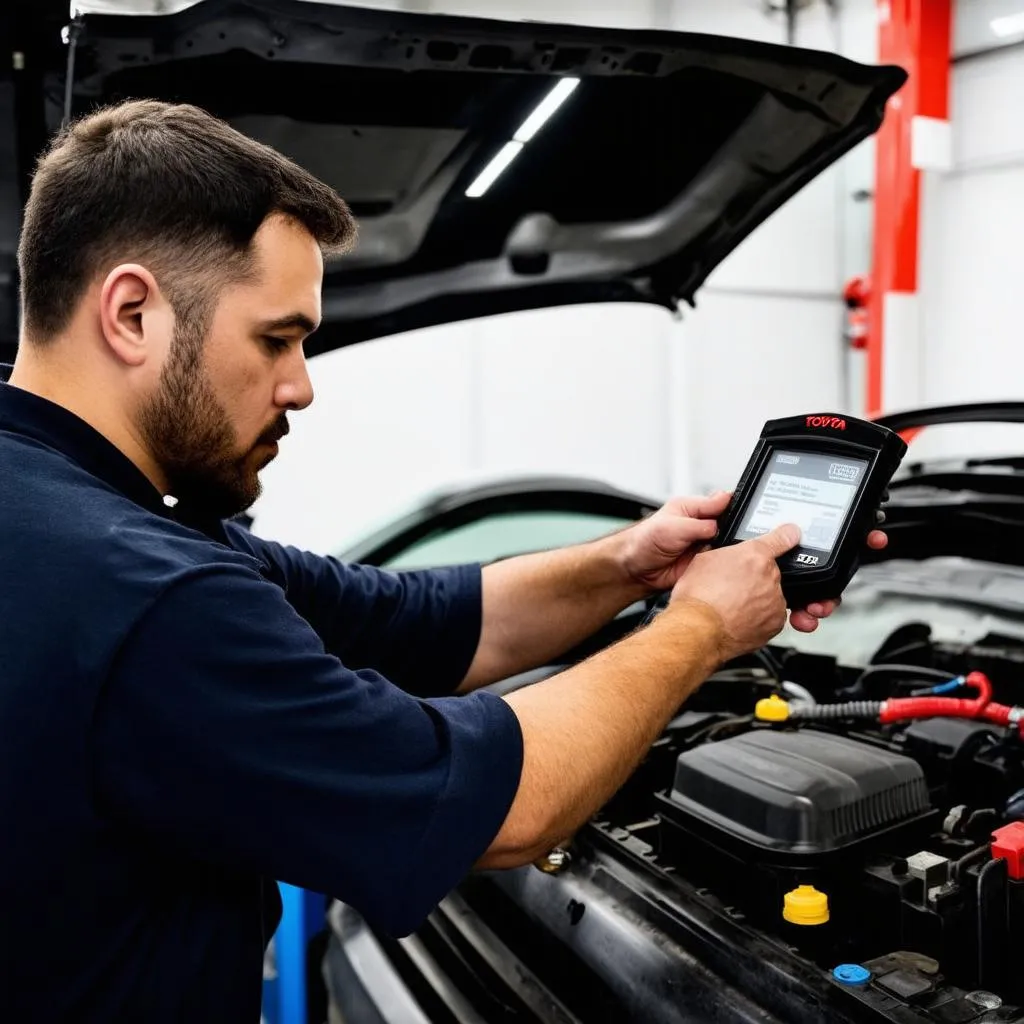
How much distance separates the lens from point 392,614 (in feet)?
4.53

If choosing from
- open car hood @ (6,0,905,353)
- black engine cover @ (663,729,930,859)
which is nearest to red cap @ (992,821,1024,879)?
black engine cover @ (663,729,930,859)

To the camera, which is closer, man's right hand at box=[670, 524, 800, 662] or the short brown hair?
the short brown hair

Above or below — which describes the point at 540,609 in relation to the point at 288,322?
below

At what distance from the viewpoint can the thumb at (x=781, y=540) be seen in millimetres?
1107

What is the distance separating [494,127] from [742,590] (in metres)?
0.85

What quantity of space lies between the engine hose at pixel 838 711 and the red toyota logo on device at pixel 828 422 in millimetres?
395

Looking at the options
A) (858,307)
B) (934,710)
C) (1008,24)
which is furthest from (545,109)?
(858,307)

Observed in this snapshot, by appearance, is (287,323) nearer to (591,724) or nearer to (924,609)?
(591,724)

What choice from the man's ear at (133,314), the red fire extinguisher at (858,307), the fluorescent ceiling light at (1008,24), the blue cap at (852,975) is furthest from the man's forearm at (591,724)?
the red fire extinguisher at (858,307)

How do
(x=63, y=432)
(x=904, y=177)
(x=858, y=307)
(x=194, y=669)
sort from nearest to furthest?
(x=194, y=669) → (x=63, y=432) → (x=904, y=177) → (x=858, y=307)

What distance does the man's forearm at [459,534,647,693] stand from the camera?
55.8 inches

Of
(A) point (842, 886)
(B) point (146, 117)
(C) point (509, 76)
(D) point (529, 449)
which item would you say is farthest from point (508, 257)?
(D) point (529, 449)

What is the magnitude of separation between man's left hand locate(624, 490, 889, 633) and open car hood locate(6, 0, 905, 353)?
2.04ft

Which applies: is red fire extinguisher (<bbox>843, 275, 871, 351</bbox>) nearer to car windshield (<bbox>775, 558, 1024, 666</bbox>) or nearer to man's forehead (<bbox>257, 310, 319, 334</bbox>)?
car windshield (<bbox>775, 558, 1024, 666</bbox>)
